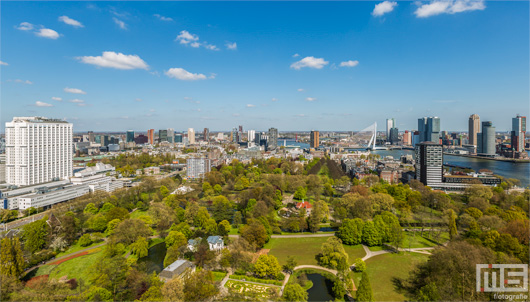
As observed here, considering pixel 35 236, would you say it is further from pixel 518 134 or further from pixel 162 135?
pixel 162 135

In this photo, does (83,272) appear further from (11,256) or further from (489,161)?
(489,161)

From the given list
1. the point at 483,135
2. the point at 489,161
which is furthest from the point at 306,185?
the point at 483,135

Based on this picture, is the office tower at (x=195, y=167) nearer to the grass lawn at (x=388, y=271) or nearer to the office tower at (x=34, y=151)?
the office tower at (x=34, y=151)

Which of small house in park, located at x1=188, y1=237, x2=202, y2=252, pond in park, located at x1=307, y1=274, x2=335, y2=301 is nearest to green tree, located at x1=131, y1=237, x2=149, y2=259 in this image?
small house in park, located at x1=188, y1=237, x2=202, y2=252

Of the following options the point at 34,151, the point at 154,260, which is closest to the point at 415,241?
the point at 154,260

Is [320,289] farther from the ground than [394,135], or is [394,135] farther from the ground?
[394,135]
